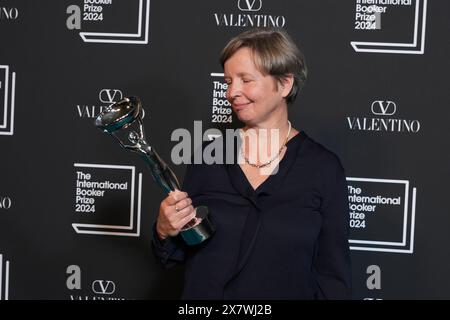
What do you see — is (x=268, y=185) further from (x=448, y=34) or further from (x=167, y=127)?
(x=448, y=34)

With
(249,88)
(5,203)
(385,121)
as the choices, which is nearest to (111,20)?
(5,203)

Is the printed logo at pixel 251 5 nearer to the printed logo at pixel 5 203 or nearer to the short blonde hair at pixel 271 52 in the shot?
the short blonde hair at pixel 271 52

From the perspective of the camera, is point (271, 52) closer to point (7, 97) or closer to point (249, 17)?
point (249, 17)

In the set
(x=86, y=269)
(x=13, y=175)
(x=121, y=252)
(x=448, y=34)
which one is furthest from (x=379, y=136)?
(x=13, y=175)

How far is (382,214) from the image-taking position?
1953mm

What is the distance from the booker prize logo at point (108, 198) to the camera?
2.04m

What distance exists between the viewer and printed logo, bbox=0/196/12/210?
6.84 feet

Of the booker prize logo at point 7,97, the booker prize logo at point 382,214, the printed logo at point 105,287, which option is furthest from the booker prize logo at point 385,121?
the booker prize logo at point 7,97

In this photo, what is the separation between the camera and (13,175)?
208cm

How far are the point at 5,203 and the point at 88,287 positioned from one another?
1.22ft

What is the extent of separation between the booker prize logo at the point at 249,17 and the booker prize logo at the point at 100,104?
0.38 m

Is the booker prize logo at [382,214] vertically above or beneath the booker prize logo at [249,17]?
beneath

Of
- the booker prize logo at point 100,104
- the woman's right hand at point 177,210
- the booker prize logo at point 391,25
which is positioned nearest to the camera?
the woman's right hand at point 177,210

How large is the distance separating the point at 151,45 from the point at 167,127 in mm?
252
